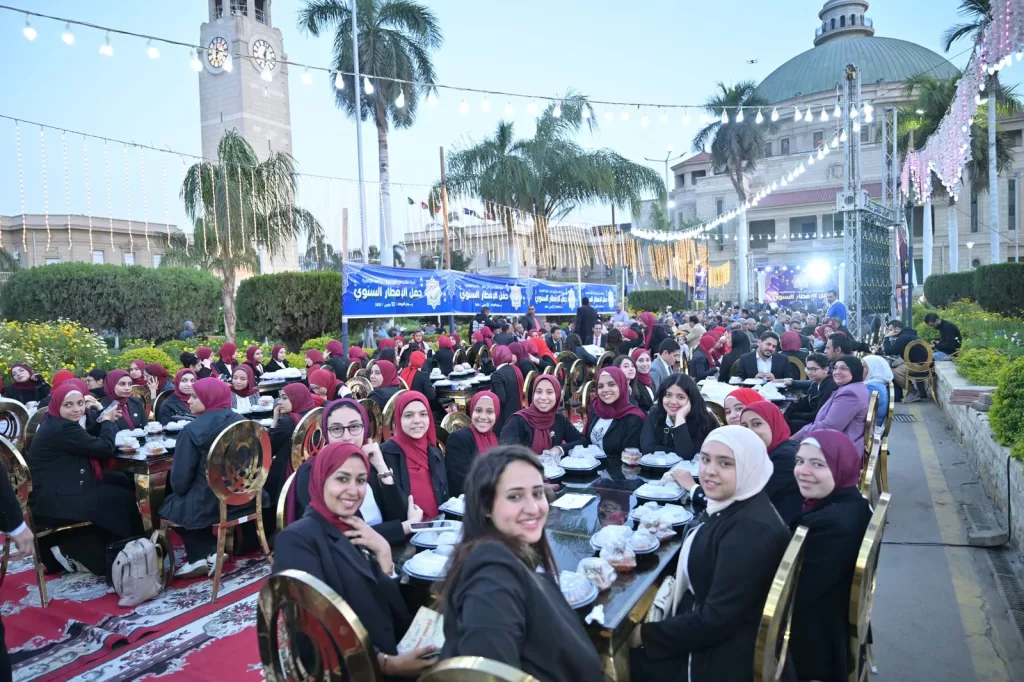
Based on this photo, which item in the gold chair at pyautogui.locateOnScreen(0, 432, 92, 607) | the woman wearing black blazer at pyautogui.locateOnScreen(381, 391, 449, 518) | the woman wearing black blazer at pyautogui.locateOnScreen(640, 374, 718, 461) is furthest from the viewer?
Result: the woman wearing black blazer at pyautogui.locateOnScreen(640, 374, 718, 461)

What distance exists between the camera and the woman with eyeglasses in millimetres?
3010

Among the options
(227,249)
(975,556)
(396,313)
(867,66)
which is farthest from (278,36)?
(975,556)

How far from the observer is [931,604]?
151 inches

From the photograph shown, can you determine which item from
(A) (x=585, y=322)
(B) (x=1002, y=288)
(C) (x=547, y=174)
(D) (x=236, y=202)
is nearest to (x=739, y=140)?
(C) (x=547, y=174)

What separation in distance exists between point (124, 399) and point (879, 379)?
7.18m

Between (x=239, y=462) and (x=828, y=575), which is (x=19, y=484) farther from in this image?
(x=828, y=575)

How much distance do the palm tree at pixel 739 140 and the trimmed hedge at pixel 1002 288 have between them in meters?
15.4

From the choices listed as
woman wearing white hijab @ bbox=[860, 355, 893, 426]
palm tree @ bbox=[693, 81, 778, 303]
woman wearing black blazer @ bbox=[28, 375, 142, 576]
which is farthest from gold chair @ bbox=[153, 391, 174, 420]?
palm tree @ bbox=[693, 81, 778, 303]

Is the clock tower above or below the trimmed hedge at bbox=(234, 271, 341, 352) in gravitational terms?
above

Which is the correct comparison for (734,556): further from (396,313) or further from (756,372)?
(396,313)

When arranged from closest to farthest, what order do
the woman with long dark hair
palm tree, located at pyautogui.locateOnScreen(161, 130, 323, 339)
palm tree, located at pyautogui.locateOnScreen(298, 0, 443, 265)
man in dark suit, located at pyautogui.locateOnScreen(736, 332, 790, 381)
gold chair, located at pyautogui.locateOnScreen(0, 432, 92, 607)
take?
gold chair, located at pyautogui.locateOnScreen(0, 432, 92, 607), man in dark suit, located at pyautogui.locateOnScreen(736, 332, 790, 381), the woman with long dark hair, palm tree, located at pyautogui.locateOnScreen(161, 130, 323, 339), palm tree, located at pyautogui.locateOnScreen(298, 0, 443, 265)

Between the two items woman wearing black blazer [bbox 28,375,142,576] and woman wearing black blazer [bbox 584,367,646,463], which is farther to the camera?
woman wearing black blazer [bbox 584,367,646,463]

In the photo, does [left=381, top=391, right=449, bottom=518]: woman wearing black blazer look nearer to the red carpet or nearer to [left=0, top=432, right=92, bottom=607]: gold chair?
the red carpet

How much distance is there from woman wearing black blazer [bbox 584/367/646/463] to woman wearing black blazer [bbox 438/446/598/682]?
A: 9.03 feet
